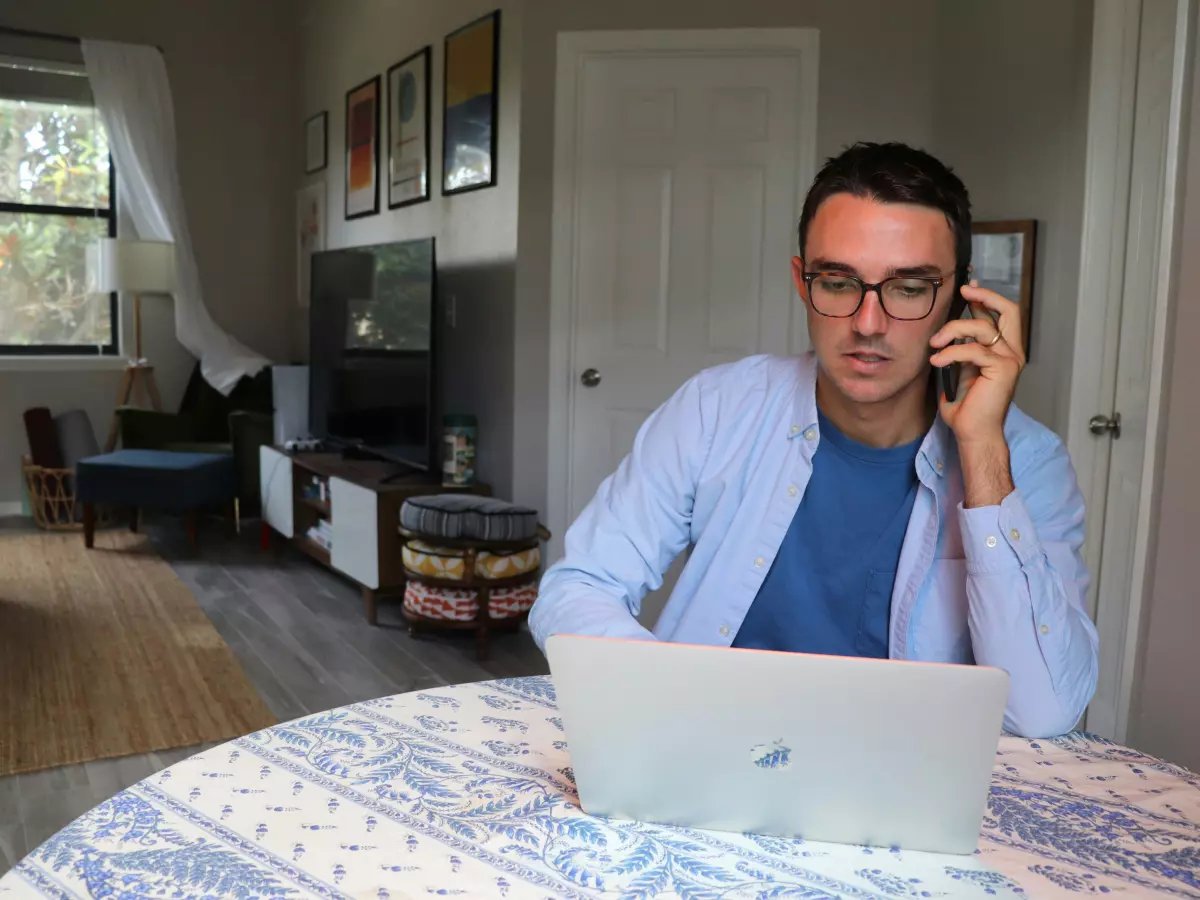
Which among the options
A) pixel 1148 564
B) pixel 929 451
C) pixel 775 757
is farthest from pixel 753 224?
pixel 775 757

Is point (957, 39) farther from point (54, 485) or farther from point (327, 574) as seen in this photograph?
point (54, 485)

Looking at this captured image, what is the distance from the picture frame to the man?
5.03 metres

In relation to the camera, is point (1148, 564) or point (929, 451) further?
point (1148, 564)

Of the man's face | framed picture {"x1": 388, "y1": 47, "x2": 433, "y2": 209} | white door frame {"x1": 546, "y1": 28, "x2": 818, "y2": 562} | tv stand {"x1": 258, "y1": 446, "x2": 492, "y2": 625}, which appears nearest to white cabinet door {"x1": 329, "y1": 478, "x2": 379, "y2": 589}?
tv stand {"x1": 258, "y1": 446, "x2": 492, "y2": 625}

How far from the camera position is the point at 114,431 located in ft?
19.0

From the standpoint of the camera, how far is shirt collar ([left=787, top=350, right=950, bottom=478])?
4.54 feet

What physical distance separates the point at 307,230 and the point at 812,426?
17.8 feet

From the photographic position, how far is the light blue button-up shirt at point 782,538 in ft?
4.04

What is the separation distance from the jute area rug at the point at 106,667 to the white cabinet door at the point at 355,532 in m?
0.57

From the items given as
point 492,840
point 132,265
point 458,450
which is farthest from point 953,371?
point 132,265

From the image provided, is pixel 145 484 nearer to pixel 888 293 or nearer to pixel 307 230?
pixel 307 230

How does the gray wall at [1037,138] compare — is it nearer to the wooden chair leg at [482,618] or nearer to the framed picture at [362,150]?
the wooden chair leg at [482,618]

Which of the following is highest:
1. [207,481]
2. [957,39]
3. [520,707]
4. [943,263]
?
[957,39]

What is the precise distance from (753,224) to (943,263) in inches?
102
